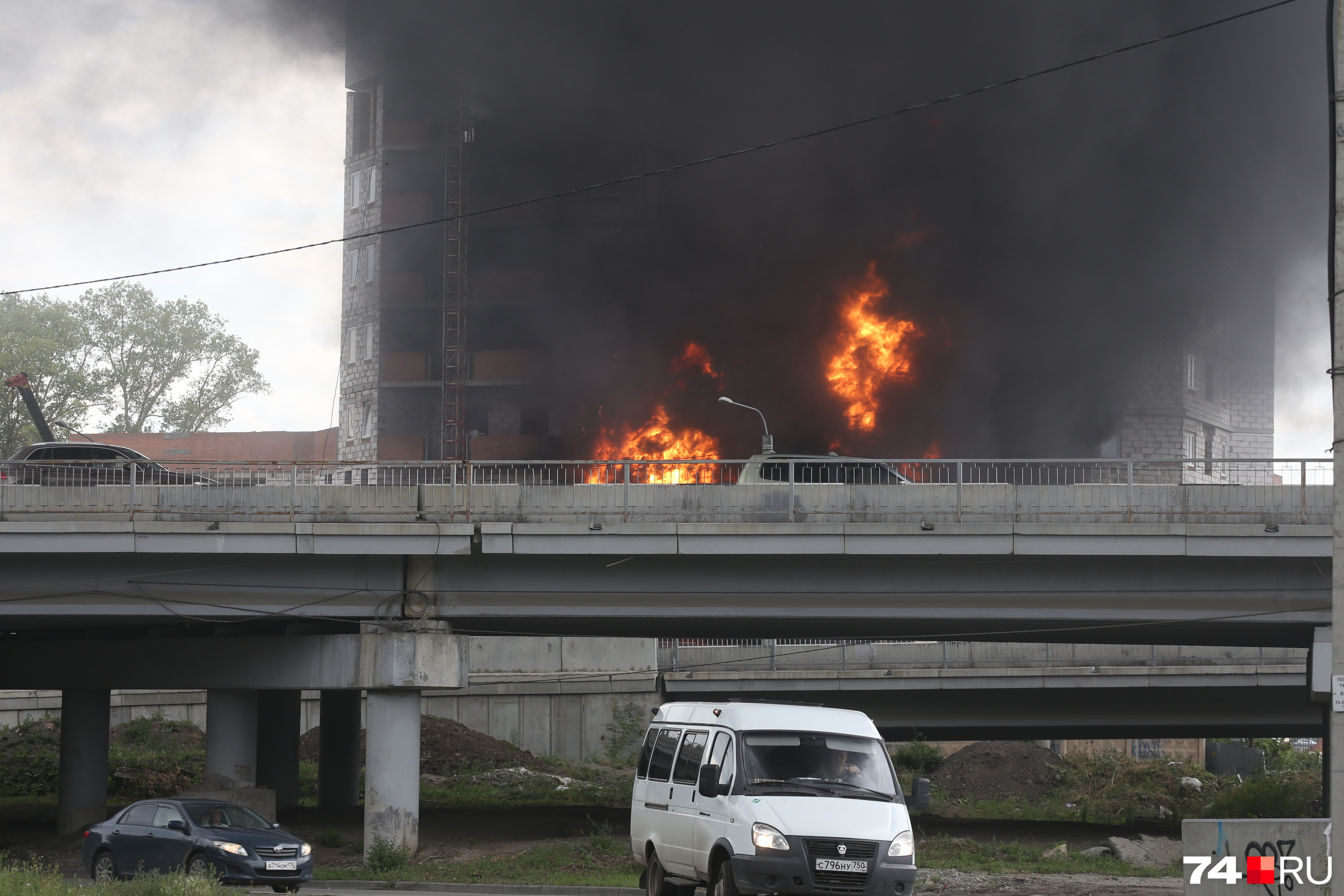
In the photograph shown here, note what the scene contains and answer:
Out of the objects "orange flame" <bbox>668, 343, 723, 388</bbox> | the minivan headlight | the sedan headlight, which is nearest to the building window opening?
"orange flame" <bbox>668, 343, 723, 388</bbox>

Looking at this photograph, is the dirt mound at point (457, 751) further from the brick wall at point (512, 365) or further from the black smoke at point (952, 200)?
the brick wall at point (512, 365)

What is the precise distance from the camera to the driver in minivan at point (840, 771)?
Result: 42.3ft

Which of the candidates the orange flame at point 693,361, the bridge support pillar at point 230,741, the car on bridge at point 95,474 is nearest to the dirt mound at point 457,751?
the bridge support pillar at point 230,741

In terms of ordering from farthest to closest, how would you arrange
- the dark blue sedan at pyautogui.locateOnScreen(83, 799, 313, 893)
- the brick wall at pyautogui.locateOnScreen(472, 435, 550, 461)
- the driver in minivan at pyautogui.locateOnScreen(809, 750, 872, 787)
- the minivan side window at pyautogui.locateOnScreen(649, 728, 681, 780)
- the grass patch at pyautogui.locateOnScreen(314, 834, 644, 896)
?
1. the brick wall at pyautogui.locateOnScreen(472, 435, 550, 461)
2. the grass patch at pyautogui.locateOnScreen(314, 834, 644, 896)
3. the dark blue sedan at pyautogui.locateOnScreen(83, 799, 313, 893)
4. the minivan side window at pyautogui.locateOnScreen(649, 728, 681, 780)
5. the driver in minivan at pyautogui.locateOnScreen(809, 750, 872, 787)

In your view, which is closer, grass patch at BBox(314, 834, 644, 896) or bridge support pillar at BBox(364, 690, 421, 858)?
grass patch at BBox(314, 834, 644, 896)

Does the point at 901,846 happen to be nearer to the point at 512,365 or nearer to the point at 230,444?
the point at 512,365

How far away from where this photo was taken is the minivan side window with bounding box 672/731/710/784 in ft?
44.2

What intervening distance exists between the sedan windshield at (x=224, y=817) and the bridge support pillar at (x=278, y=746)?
1454 centimetres

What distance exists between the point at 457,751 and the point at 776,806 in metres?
27.9

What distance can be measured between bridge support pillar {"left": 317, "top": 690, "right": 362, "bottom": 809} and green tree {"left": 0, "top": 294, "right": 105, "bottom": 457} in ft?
173

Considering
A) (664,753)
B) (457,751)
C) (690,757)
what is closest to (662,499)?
(664,753)

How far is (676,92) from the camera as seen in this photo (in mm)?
57000

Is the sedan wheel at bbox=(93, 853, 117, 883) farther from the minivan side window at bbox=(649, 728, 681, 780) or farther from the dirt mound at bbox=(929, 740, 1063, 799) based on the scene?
the dirt mound at bbox=(929, 740, 1063, 799)

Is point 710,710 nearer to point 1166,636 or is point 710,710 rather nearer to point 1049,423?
point 1166,636
